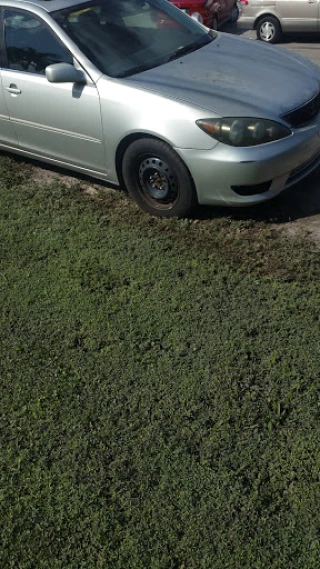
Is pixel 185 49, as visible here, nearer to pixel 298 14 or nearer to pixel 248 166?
pixel 248 166

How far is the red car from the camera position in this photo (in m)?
12.2

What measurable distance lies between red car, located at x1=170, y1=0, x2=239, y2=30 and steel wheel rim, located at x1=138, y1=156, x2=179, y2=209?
7.66 m

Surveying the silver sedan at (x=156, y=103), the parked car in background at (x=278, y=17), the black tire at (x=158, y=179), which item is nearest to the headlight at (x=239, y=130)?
the silver sedan at (x=156, y=103)

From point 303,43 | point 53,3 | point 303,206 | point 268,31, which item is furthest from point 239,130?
point 268,31

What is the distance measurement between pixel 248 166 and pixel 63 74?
1710mm

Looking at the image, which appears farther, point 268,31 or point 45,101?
point 268,31

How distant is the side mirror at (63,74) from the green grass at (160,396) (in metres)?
1.17

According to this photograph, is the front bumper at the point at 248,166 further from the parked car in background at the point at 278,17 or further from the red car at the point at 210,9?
the red car at the point at 210,9

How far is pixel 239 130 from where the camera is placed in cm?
477

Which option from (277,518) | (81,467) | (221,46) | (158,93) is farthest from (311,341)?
(221,46)

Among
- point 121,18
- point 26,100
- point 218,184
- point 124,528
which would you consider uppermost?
point 121,18

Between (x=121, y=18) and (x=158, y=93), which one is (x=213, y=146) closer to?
(x=158, y=93)

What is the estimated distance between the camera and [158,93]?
5004mm

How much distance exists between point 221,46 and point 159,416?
3.76 m
